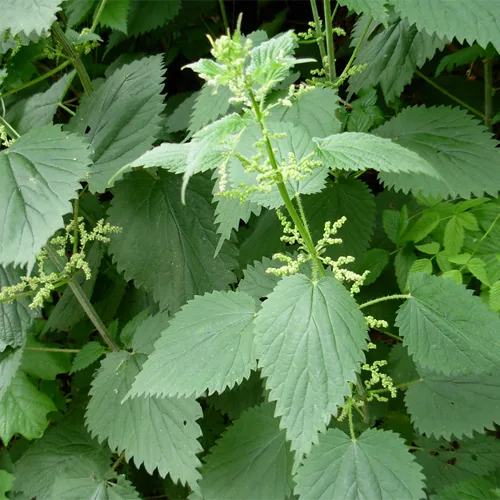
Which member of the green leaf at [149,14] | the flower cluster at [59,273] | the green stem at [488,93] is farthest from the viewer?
the green leaf at [149,14]

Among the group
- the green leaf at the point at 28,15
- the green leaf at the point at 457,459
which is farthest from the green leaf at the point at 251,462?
the green leaf at the point at 28,15

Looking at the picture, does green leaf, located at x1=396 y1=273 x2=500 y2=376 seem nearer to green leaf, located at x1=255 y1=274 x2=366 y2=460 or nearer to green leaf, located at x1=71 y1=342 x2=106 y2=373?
green leaf, located at x1=255 y1=274 x2=366 y2=460

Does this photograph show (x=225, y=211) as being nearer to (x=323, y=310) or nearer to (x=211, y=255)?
(x=211, y=255)

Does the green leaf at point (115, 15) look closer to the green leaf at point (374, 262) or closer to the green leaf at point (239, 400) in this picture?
the green leaf at point (374, 262)

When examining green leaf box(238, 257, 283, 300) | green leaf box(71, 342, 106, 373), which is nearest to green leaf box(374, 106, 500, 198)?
green leaf box(238, 257, 283, 300)

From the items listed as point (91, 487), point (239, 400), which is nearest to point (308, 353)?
point (239, 400)

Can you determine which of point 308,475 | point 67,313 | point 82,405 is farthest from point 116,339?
point 308,475

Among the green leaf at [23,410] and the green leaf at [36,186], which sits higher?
the green leaf at [36,186]
